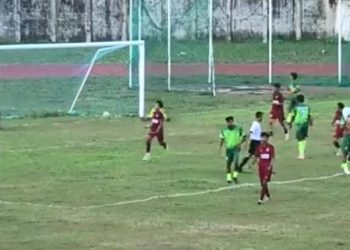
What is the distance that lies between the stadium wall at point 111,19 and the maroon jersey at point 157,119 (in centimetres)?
3722

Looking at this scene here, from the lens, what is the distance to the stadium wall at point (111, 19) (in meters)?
65.9

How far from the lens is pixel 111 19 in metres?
67.6

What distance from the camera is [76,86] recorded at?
40.7 metres

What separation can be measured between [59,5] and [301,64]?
45.6 feet

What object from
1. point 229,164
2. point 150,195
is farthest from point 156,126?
point 150,195

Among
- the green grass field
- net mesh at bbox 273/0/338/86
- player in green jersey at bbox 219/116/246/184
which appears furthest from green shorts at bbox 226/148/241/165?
net mesh at bbox 273/0/338/86

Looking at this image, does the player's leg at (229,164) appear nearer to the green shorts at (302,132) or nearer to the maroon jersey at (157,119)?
the maroon jersey at (157,119)

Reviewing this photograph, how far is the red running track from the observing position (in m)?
42.8

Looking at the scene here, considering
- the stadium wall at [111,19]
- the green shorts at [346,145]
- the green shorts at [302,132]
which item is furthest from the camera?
the stadium wall at [111,19]

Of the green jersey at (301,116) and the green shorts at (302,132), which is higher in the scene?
the green jersey at (301,116)

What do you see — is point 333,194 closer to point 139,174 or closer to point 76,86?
point 139,174

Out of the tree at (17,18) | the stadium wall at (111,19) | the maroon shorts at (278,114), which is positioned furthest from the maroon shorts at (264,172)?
the tree at (17,18)

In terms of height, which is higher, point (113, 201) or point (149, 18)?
point (149, 18)

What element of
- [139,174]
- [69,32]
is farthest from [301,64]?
[139,174]
